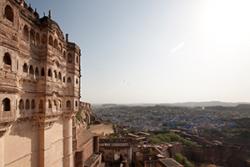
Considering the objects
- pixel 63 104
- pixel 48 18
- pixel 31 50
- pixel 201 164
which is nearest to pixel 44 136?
pixel 63 104

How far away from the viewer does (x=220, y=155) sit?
159ft

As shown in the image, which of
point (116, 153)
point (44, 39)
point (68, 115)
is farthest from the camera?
point (116, 153)

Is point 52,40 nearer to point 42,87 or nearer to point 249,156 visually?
point 42,87

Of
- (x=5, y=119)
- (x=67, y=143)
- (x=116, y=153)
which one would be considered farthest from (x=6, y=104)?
(x=116, y=153)

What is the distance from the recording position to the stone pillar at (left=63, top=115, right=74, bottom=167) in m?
18.8

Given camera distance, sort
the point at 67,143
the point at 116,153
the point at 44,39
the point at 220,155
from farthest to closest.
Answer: the point at 220,155 < the point at 116,153 < the point at 67,143 < the point at 44,39

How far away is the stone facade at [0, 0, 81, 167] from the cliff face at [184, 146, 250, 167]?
33.6 m

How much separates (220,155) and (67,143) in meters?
38.5

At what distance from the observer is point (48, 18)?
15.6 metres

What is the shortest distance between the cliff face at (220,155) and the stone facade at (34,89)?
33.6 m

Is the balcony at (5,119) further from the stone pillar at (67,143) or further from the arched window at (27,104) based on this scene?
the stone pillar at (67,143)

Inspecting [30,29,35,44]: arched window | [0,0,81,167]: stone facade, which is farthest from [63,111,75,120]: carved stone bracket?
[30,29,35,44]: arched window

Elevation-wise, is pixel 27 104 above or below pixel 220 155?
above

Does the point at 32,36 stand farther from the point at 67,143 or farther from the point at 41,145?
the point at 67,143
